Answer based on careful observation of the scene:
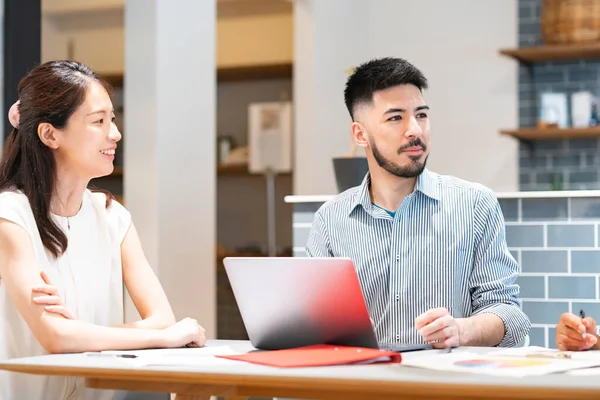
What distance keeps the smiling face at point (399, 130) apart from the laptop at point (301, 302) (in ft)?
2.08

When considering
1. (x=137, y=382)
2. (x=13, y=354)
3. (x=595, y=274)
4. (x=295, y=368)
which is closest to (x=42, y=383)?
(x=13, y=354)

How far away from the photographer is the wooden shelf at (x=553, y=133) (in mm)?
5414

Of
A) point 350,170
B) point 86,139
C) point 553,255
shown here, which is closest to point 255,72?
point 350,170

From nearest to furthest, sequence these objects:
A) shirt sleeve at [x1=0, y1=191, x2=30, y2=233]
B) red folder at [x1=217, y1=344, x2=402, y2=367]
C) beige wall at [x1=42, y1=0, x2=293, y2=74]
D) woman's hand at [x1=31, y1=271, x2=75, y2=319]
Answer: red folder at [x1=217, y1=344, x2=402, y2=367]
woman's hand at [x1=31, y1=271, x2=75, y2=319]
shirt sleeve at [x1=0, y1=191, x2=30, y2=233]
beige wall at [x1=42, y1=0, x2=293, y2=74]

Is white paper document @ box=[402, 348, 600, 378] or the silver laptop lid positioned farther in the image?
the silver laptop lid

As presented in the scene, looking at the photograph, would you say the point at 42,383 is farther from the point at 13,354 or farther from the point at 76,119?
the point at 76,119

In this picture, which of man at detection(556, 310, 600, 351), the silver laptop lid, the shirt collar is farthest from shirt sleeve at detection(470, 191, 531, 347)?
the silver laptop lid

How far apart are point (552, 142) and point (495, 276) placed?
368 centimetres

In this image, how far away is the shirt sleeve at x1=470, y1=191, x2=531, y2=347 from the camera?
2.20 metres

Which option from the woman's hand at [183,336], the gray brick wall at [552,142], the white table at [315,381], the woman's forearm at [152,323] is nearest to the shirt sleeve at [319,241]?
the woman's forearm at [152,323]

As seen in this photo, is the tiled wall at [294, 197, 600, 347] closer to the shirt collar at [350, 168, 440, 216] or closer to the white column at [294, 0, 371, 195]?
the shirt collar at [350, 168, 440, 216]

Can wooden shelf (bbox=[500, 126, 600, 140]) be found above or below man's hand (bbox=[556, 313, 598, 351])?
above

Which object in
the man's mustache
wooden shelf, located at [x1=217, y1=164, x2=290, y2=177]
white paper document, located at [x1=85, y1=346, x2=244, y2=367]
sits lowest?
white paper document, located at [x1=85, y1=346, x2=244, y2=367]

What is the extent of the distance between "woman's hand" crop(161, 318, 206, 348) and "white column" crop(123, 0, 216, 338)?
1.95 metres
